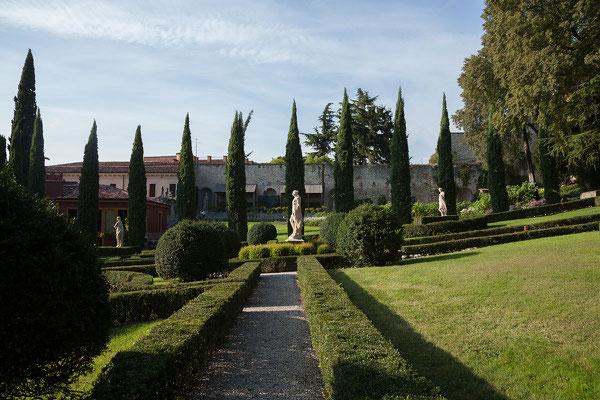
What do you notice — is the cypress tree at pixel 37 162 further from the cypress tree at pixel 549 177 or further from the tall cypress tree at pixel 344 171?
the cypress tree at pixel 549 177

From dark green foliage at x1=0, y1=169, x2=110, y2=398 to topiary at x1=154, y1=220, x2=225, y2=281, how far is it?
718 cm

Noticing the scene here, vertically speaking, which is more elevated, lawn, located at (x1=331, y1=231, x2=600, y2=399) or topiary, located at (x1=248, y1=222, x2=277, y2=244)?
topiary, located at (x1=248, y1=222, x2=277, y2=244)

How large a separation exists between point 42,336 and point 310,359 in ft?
10.3

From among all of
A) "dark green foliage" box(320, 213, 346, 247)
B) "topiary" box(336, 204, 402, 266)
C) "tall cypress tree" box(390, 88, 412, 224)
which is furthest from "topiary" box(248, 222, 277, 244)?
"tall cypress tree" box(390, 88, 412, 224)

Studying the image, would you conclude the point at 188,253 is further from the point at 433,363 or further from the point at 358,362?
the point at 358,362

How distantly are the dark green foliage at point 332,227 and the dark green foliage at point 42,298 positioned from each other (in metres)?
13.3

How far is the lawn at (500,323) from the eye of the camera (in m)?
3.87

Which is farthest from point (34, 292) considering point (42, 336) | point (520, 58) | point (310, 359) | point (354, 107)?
A: point (354, 107)

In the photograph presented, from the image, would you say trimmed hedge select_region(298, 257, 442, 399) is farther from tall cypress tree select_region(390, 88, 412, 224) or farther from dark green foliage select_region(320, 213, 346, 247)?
tall cypress tree select_region(390, 88, 412, 224)

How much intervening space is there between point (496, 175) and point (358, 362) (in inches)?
1008

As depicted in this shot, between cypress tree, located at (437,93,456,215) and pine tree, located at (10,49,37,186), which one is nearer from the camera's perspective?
cypress tree, located at (437,93,456,215)

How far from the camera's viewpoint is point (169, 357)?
3.48 meters

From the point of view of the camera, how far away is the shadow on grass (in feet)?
12.3

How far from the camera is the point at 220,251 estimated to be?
11.4 metres
